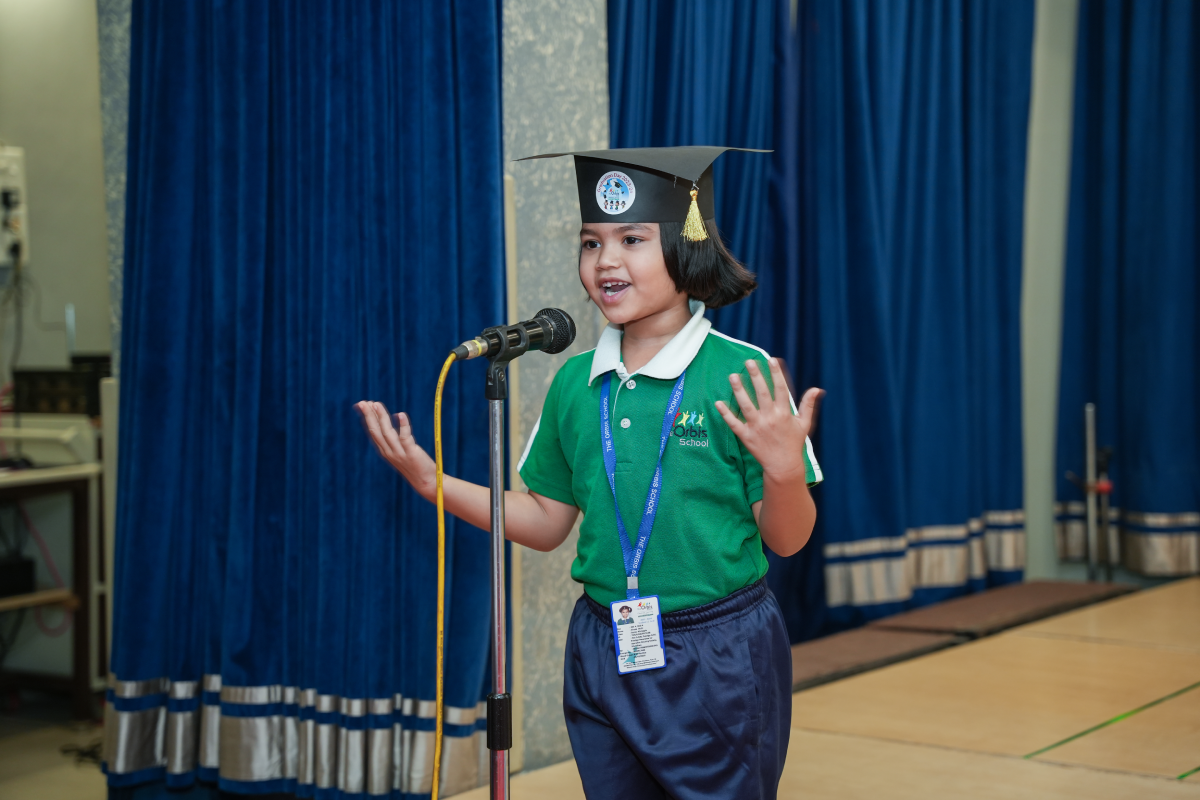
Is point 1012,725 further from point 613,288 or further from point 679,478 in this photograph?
point 613,288

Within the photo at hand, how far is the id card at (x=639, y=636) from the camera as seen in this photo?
1.49m

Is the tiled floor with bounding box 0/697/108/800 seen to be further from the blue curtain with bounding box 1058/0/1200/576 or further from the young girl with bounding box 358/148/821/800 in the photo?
the blue curtain with bounding box 1058/0/1200/576

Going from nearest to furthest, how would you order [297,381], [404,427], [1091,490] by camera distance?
1. [404,427]
2. [297,381]
3. [1091,490]

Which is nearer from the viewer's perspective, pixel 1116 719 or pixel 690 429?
pixel 690 429

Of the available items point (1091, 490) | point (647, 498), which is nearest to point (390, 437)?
point (647, 498)

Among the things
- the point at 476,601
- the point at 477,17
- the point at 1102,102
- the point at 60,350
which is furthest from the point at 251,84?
the point at 1102,102

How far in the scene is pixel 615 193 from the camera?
5.11ft

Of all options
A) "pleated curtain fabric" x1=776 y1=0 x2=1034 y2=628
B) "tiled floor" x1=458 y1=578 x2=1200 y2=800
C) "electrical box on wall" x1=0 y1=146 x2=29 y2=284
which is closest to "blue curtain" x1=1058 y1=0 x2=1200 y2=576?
"pleated curtain fabric" x1=776 y1=0 x2=1034 y2=628

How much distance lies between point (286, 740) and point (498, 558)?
117cm

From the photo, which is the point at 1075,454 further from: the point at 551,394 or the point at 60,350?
the point at 60,350

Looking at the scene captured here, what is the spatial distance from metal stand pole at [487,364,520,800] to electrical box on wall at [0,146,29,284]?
3.53 m

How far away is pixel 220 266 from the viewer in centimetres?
246

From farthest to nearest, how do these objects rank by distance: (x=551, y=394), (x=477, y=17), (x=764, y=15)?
(x=764, y=15), (x=477, y=17), (x=551, y=394)

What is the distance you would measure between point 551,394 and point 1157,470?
332 cm
